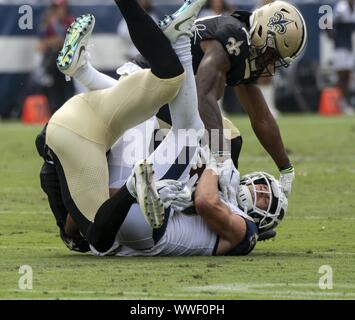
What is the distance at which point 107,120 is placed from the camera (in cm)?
680

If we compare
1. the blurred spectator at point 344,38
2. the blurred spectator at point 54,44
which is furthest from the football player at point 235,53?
the blurred spectator at point 344,38

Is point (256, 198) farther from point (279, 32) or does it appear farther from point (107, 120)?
point (279, 32)

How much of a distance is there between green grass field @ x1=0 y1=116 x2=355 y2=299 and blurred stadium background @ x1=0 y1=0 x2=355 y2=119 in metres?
7.28

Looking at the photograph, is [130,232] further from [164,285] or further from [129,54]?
[129,54]

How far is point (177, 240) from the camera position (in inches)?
269

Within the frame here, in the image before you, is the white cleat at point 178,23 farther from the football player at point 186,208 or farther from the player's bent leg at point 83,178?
the player's bent leg at point 83,178

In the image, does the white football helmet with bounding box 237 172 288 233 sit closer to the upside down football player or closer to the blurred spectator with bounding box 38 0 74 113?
the upside down football player

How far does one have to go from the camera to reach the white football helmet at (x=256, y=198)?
7.08 metres

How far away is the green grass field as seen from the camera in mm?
5730

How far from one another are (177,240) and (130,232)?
295 millimetres

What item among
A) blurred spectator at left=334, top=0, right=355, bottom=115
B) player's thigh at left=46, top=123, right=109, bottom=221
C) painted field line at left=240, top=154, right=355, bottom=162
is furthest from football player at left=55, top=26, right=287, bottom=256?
blurred spectator at left=334, top=0, right=355, bottom=115

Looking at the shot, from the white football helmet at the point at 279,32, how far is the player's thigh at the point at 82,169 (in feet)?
4.87

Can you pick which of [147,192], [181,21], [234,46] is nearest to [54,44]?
[234,46]

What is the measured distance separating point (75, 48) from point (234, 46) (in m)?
1.13
